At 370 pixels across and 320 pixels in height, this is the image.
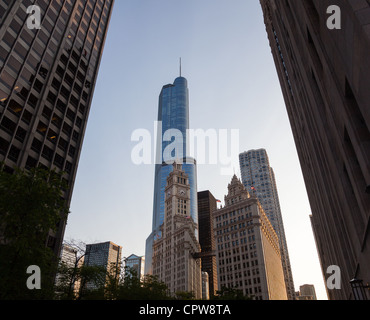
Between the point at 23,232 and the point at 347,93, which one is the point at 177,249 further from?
the point at 347,93

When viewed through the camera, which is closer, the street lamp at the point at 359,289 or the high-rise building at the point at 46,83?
the street lamp at the point at 359,289

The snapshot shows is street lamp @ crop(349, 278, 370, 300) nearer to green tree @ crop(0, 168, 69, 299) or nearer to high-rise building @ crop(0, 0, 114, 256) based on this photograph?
green tree @ crop(0, 168, 69, 299)

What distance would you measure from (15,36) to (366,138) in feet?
163

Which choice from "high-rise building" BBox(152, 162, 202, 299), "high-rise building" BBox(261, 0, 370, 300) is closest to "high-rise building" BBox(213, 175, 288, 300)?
"high-rise building" BBox(152, 162, 202, 299)

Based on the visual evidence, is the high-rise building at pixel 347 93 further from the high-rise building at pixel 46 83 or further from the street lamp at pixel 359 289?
the high-rise building at pixel 46 83

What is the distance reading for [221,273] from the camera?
10406cm

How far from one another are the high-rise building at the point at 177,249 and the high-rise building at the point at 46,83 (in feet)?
276

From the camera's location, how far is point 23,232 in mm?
18266

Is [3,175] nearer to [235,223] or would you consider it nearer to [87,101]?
[87,101]

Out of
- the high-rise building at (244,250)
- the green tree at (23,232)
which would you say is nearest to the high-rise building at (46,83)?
the green tree at (23,232)

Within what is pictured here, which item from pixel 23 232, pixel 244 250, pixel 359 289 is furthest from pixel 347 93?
pixel 244 250

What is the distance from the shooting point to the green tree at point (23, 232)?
17.2 metres

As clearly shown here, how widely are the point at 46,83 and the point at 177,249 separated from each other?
104 m

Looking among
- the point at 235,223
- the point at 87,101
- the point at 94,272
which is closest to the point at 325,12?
the point at 94,272
